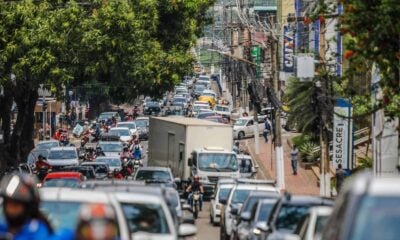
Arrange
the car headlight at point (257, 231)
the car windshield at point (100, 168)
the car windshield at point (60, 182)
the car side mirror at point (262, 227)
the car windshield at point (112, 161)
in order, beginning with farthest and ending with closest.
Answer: the car windshield at point (112, 161) → the car windshield at point (100, 168) → the car windshield at point (60, 182) → the car headlight at point (257, 231) → the car side mirror at point (262, 227)

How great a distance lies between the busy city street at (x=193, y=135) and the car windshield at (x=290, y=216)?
3cm

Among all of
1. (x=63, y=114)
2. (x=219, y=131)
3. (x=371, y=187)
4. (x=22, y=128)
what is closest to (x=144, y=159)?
(x=22, y=128)

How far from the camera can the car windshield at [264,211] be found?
21.3m

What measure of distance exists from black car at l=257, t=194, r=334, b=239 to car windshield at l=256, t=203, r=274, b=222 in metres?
1.82

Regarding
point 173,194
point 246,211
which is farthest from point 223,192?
point 246,211

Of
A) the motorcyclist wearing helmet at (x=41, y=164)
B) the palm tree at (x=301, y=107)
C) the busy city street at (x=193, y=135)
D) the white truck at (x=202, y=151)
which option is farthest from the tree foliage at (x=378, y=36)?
the motorcyclist wearing helmet at (x=41, y=164)

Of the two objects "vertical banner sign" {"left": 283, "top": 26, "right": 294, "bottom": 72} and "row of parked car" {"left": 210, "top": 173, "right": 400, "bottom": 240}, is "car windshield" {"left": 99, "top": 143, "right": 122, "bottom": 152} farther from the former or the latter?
"row of parked car" {"left": 210, "top": 173, "right": 400, "bottom": 240}

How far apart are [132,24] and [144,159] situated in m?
22.4

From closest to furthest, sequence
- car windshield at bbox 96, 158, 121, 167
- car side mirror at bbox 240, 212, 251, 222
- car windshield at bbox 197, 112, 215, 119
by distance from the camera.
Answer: car side mirror at bbox 240, 212, 251, 222
car windshield at bbox 96, 158, 121, 167
car windshield at bbox 197, 112, 215, 119

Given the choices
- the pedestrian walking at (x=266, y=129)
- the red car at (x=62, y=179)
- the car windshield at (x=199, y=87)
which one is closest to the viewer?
the red car at (x=62, y=179)

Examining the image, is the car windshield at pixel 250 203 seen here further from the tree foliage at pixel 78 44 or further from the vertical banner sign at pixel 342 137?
the tree foliage at pixel 78 44

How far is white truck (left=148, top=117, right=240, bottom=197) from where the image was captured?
1777 inches

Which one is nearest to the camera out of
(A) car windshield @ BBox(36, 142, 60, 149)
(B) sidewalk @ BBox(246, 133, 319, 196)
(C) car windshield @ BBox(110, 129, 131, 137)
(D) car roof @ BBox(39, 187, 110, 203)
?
(D) car roof @ BBox(39, 187, 110, 203)

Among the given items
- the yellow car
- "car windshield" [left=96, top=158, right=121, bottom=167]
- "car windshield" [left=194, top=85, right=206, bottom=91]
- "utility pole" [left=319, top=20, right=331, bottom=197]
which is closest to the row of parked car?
"utility pole" [left=319, top=20, right=331, bottom=197]
